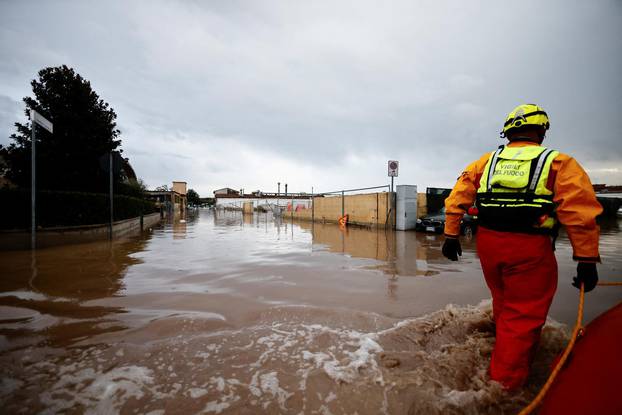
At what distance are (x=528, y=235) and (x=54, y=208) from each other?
11.1 metres

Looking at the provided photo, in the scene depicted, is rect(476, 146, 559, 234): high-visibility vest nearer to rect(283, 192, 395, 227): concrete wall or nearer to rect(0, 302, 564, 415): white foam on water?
rect(0, 302, 564, 415): white foam on water

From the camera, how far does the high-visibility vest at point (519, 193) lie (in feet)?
6.31

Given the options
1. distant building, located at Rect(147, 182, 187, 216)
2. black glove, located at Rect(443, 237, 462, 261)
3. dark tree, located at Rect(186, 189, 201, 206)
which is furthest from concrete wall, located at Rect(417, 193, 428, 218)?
dark tree, located at Rect(186, 189, 201, 206)

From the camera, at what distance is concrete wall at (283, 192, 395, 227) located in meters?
14.2

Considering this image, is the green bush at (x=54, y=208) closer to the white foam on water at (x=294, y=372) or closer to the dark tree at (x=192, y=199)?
the white foam on water at (x=294, y=372)

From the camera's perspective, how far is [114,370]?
2.20 m

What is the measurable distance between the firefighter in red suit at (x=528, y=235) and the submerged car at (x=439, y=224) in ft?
31.1

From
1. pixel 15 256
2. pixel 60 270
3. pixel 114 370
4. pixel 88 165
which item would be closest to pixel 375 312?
pixel 114 370

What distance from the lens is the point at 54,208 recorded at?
8.58 m

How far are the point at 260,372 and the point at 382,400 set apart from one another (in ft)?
2.96

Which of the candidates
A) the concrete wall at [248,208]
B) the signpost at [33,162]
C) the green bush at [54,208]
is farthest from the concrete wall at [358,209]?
the concrete wall at [248,208]

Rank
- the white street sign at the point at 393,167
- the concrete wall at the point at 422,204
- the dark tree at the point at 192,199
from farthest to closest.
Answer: the dark tree at the point at 192,199 → the concrete wall at the point at 422,204 → the white street sign at the point at 393,167

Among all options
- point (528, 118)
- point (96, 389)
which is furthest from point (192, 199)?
point (528, 118)

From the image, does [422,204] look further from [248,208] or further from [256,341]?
[248,208]
